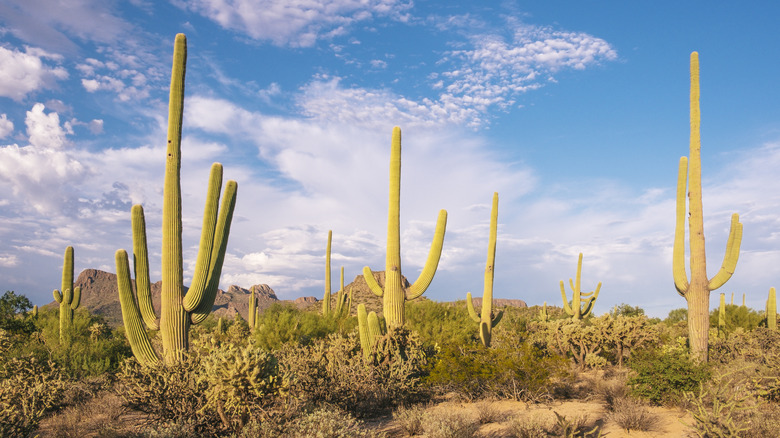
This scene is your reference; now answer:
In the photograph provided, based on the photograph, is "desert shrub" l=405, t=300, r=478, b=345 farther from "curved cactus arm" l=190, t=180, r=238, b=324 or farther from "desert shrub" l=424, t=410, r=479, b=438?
"desert shrub" l=424, t=410, r=479, b=438

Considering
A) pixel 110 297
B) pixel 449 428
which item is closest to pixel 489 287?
pixel 449 428

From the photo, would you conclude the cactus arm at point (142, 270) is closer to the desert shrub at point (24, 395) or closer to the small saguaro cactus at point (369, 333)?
the desert shrub at point (24, 395)

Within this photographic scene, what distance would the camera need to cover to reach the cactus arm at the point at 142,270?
39.0 ft

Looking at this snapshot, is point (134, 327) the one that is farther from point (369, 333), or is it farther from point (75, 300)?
point (75, 300)

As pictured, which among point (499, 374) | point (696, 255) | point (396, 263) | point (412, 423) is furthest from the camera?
point (696, 255)

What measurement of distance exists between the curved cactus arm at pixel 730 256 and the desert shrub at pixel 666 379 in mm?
4091

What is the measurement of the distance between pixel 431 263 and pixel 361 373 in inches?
162

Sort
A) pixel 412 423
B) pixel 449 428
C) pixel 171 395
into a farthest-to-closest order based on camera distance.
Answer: pixel 412 423, pixel 171 395, pixel 449 428

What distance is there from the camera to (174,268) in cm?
1159

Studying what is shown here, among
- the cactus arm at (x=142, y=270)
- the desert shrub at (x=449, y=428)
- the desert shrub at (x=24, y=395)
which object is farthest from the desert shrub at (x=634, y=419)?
the desert shrub at (x=24, y=395)

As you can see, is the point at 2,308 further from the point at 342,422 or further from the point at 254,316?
the point at 342,422

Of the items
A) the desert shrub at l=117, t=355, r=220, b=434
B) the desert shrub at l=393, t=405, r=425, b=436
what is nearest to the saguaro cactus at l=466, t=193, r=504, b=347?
the desert shrub at l=393, t=405, r=425, b=436

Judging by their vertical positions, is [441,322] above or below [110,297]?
above

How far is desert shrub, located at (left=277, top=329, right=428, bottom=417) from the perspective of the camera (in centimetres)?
1108
